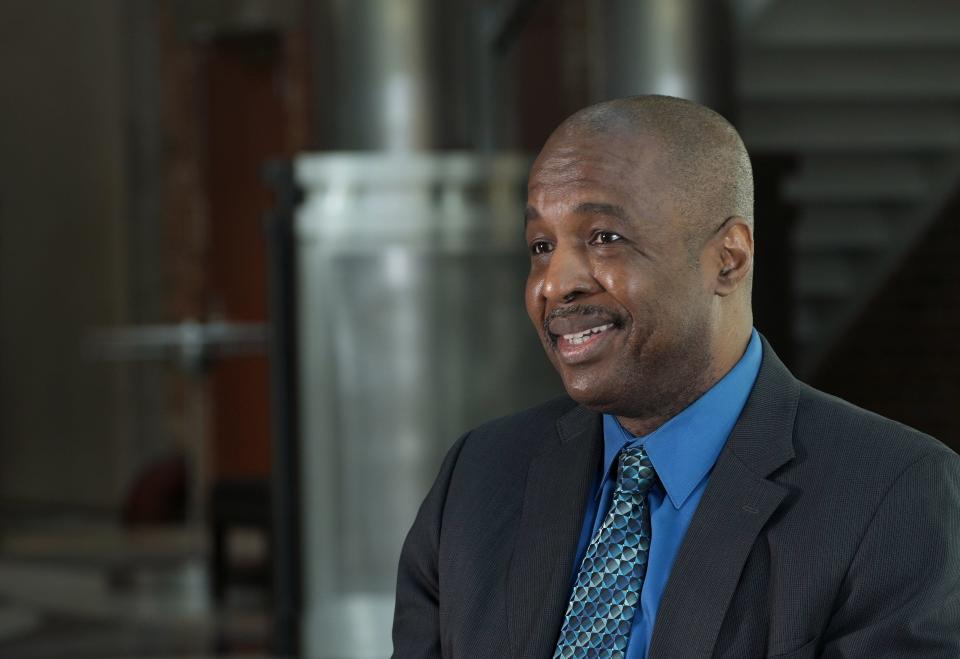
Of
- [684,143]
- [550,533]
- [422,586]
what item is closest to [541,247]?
[684,143]

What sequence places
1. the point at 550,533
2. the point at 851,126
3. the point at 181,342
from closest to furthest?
the point at 550,533 → the point at 851,126 → the point at 181,342

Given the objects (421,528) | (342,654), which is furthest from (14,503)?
(421,528)

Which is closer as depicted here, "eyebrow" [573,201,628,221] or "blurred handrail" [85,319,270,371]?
"eyebrow" [573,201,628,221]

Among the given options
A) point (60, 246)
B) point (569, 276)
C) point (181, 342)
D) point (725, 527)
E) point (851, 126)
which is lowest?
point (181, 342)

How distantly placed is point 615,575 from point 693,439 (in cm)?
15

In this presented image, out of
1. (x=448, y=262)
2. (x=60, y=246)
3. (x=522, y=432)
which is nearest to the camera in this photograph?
(x=522, y=432)

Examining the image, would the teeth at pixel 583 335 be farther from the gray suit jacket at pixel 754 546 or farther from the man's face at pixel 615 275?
the gray suit jacket at pixel 754 546

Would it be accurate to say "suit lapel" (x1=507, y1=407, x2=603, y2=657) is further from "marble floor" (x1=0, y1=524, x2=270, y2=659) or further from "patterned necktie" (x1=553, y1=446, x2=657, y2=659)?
"marble floor" (x1=0, y1=524, x2=270, y2=659)

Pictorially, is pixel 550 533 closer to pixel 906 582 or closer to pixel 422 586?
pixel 422 586

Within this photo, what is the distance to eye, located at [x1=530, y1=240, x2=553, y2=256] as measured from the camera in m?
1.38

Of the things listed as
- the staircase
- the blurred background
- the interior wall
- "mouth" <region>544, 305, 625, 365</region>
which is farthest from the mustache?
the interior wall

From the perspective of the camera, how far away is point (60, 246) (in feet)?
39.9

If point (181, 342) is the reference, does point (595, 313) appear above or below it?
above

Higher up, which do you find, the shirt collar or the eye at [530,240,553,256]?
the eye at [530,240,553,256]
